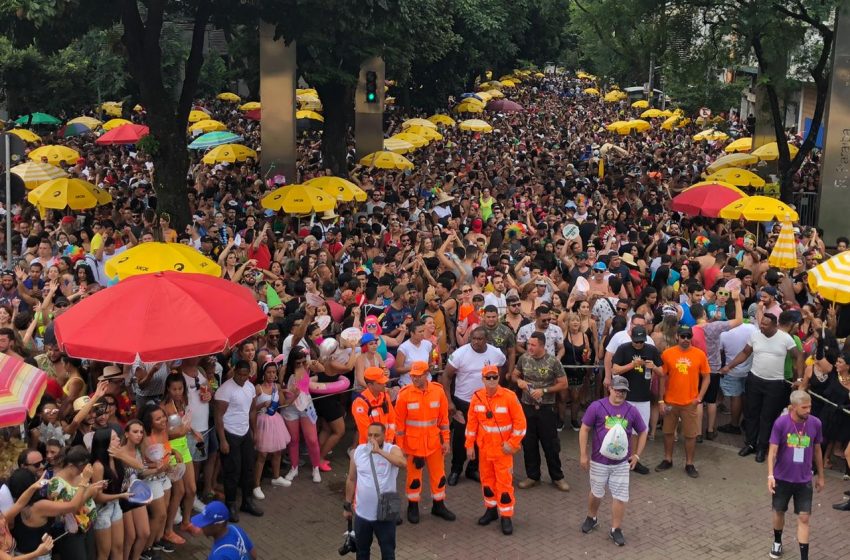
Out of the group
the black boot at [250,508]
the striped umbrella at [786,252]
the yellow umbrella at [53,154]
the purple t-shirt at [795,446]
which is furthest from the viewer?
the yellow umbrella at [53,154]

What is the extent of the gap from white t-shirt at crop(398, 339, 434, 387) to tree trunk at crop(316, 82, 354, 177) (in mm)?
17239

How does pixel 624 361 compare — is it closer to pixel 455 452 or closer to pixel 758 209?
pixel 455 452

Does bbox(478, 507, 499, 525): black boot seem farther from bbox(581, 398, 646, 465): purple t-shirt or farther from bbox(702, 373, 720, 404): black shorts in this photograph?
bbox(702, 373, 720, 404): black shorts

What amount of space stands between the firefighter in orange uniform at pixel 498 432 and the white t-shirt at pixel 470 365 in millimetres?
876

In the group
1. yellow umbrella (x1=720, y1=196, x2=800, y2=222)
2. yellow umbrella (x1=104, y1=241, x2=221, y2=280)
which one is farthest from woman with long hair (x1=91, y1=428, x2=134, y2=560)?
yellow umbrella (x1=720, y1=196, x2=800, y2=222)

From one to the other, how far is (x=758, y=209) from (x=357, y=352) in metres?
8.05

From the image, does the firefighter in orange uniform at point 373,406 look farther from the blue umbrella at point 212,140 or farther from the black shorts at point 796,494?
the blue umbrella at point 212,140

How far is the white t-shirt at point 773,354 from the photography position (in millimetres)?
10758

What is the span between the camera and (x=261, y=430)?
970 centimetres

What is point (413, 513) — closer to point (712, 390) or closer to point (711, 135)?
point (712, 390)

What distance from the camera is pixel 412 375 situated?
8.81m

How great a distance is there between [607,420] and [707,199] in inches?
363

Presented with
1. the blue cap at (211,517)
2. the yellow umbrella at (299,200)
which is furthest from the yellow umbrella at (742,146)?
the blue cap at (211,517)

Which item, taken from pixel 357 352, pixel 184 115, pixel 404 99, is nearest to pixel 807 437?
Result: pixel 357 352
